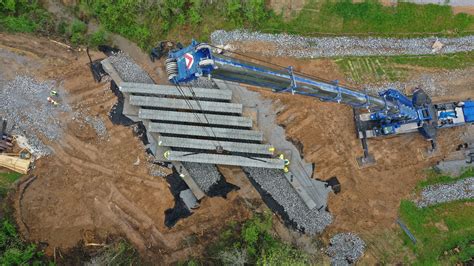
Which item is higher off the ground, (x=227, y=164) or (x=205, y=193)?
(x=227, y=164)

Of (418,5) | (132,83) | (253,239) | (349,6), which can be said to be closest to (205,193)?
(253,239)

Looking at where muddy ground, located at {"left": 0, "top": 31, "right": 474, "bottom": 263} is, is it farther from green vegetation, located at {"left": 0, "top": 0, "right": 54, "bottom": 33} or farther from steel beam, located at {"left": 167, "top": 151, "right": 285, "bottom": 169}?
green vegetation, located at {"left": 0, "top": 0, "right": 54, "bottom": 33}

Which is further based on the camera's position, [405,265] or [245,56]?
[245,56]

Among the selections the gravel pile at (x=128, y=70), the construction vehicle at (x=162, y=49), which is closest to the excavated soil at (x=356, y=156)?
the construction vehicle at (x=162, y=49)

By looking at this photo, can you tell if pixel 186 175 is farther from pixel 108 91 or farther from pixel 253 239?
pixel 108 91

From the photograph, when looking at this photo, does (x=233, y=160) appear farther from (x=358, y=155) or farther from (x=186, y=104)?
(x=358, y=155)

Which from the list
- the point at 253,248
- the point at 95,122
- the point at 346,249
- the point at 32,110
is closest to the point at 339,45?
the point at 346,249

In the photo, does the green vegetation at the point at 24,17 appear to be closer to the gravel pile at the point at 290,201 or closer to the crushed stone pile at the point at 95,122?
the crushed stone pile at the point at 95,122

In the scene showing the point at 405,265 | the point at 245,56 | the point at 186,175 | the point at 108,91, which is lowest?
the point at 405,265
